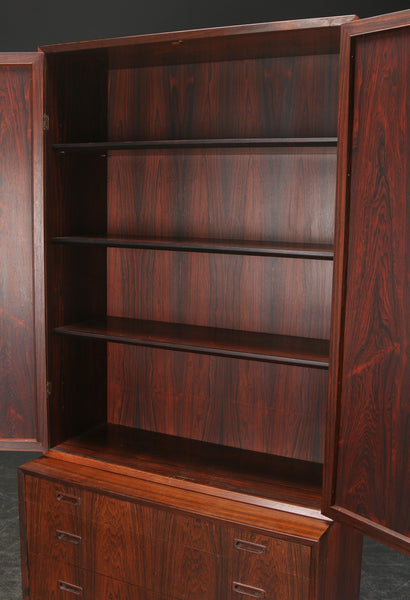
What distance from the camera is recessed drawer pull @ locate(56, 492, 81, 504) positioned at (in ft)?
7.76

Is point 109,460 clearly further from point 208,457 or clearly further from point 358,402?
point 358,402

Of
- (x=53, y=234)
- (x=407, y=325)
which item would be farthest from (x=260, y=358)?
(x=53, y=234)

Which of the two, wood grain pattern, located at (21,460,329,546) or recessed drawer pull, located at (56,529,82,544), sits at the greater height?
wood grain pattern, located at (21,460,329,546)

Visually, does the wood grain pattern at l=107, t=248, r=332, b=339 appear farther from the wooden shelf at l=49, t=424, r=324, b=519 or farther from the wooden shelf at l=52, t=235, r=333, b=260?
the wooden shelf at l=49, t=424, r=324, b=519

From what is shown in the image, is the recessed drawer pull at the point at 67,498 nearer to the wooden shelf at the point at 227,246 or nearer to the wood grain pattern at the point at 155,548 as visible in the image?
the wood grain pattern at the point at 155,548

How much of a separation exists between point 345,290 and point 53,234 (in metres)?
1.14

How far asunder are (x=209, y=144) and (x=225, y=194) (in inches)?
14.9

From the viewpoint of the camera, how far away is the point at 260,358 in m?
2.19

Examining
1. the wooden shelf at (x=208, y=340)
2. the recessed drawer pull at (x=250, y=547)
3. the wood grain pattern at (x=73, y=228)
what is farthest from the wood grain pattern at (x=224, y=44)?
the recessed drawer pull at (x=250, y=547)

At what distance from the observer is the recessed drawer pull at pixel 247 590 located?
212 centimetres

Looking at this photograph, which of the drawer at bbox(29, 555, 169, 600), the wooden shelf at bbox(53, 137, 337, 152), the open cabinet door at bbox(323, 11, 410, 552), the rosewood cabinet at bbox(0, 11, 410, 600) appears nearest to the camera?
the open cabinet door at bbox(323, 11, 410, 552)

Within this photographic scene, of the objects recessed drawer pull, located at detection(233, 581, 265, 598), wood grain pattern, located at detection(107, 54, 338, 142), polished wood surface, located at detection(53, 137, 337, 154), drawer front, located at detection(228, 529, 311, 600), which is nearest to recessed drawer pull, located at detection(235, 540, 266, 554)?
drawer front, located at detection(228, 529, 311, 600)

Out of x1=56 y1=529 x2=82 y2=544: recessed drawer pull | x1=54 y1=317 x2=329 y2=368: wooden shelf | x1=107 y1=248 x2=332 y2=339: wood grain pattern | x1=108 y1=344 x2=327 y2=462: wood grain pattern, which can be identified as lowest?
x1=56 y1=529 x2=82 y2=544: recessed drawer pull

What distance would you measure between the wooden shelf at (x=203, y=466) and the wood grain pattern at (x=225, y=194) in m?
0.85
